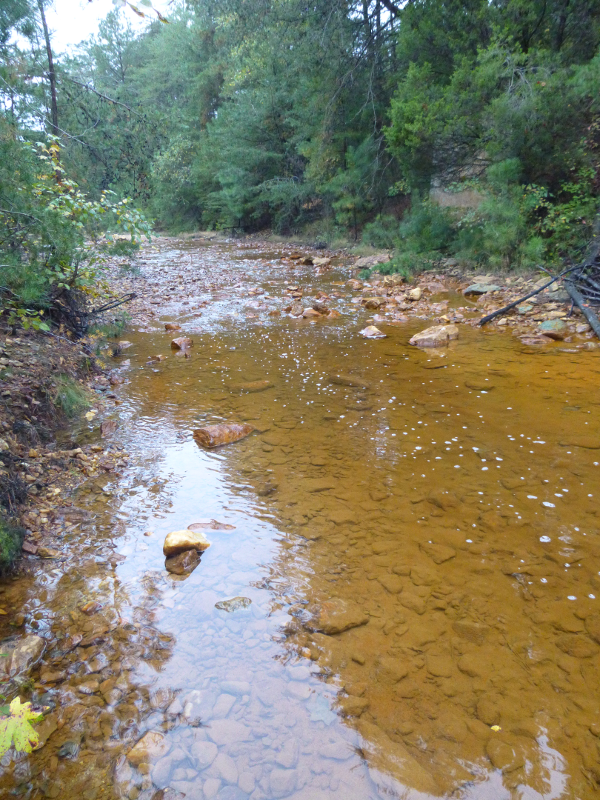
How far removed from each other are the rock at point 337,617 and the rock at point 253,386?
2.94 metres

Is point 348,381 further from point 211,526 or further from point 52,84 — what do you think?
point 52,84

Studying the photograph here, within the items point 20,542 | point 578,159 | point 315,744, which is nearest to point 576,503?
point 315,744

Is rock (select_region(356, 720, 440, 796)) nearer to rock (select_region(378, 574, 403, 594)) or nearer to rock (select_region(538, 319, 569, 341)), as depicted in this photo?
rock (select_region(378, 574, 403, 594))

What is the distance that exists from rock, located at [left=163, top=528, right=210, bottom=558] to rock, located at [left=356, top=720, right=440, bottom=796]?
1.25m

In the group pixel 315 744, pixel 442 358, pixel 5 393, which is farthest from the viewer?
pixel 442 358

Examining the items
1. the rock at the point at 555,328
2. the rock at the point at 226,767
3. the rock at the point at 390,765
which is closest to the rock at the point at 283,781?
the rock at the point at 226,767

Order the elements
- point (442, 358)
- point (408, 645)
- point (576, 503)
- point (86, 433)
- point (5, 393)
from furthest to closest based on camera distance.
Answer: point (442, 358)
point (86, 433)
point (5, 393)
point (576, 503)
point (408, 645)

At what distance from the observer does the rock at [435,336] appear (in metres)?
6.32

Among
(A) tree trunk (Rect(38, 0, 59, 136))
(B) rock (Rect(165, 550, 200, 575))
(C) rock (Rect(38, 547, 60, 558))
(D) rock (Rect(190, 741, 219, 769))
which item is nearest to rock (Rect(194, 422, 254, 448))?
(B) rock (Rect(165, 550, 200, 575))

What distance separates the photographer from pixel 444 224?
11.8m

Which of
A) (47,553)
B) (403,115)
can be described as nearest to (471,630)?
(47,553)

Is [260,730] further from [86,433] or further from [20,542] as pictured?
[86,433]

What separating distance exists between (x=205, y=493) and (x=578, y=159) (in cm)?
910

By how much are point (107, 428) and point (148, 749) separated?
2818 mm
